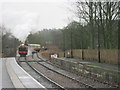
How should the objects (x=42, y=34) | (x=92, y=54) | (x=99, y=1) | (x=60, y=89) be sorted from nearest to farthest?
(x=60, y=89)
(x=99, y=1)
(x=92, y=54)
(x=42, y=34)

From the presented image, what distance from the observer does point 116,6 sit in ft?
95.6

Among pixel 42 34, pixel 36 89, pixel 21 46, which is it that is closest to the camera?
pixel 36 89

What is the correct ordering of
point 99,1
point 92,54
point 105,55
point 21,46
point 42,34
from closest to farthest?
1. point 105,55
2. point 99,1
3. point 92,54
4. point 21,46
5. point 42,34

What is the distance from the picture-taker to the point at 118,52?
86.1 ft

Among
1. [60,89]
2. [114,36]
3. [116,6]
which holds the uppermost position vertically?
[116,6]

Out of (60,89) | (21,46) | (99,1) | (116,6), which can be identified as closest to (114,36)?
(116,6)

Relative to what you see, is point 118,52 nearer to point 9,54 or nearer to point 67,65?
point 67,65

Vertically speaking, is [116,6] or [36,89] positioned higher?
[116,6]

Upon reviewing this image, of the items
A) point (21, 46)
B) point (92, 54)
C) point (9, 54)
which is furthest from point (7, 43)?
point (92, 54)

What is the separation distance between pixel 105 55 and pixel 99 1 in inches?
288

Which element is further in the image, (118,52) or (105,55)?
(105,55)

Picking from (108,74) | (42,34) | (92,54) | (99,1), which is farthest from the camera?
(42,34)

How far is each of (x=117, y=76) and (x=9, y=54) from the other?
152ft

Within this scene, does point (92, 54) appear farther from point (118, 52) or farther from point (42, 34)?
point (42, 34)
